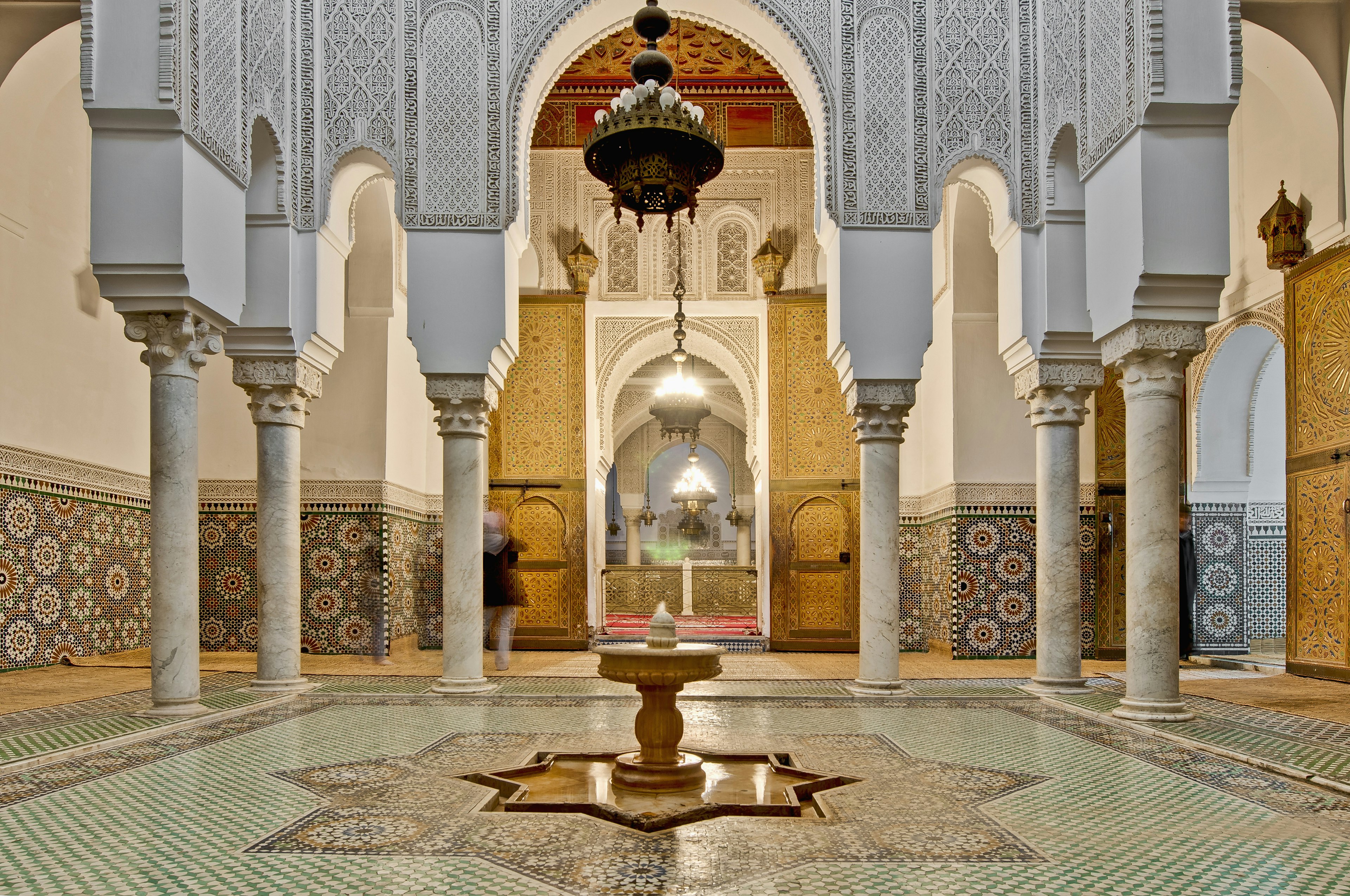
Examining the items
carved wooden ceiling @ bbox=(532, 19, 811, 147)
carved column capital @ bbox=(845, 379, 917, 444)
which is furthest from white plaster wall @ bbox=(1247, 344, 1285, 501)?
carved wooden ceiling @ bbox=(532, 19, 811, 147)

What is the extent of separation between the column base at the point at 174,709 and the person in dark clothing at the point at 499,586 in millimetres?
2808

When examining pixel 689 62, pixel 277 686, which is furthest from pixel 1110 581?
pixel 277 686

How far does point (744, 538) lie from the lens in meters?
20.0

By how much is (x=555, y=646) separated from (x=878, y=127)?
5420 mm

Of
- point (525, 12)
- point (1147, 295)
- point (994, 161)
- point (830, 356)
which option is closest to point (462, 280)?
point (525, 12)

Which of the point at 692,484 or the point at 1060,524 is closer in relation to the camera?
the point at 1060,524

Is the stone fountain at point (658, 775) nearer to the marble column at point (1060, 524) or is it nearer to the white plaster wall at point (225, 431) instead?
the marble column at point (1060, 524)

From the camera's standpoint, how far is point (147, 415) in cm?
912

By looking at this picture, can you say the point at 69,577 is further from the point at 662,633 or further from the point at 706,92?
the point at 706,92

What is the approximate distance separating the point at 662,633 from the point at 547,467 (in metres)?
5.96

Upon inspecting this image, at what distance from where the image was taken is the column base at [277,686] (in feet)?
21.8

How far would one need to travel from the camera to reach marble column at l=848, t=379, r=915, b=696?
267 inches

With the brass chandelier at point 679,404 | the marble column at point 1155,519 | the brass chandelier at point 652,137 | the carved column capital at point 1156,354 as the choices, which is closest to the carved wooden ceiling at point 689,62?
the brass chandelier at point 679,404

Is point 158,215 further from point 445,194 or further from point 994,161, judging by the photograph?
point 994,161
